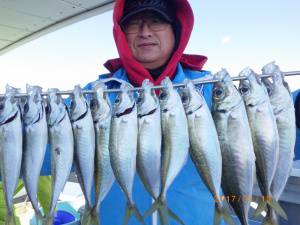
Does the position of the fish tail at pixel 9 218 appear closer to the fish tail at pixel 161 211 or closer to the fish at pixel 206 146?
the fish tail at pixel 161 211

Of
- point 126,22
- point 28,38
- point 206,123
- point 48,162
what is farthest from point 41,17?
point 206,123

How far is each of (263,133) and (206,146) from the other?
29cm

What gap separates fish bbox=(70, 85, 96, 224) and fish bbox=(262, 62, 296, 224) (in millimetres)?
930

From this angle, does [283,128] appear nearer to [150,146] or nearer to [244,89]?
[244,89]

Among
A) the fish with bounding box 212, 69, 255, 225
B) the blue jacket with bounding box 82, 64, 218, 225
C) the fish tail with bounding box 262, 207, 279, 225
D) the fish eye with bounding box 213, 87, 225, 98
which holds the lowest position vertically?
the blue jacket with bounding box 82, 64, 218, 225

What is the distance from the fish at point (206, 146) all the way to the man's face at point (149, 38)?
956mm

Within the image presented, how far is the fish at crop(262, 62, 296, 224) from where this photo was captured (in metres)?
1.56

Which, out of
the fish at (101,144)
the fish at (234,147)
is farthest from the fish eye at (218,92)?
the fish at (101,144)

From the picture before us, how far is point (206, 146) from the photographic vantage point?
1.55 m

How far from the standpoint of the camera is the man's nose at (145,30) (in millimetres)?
2400

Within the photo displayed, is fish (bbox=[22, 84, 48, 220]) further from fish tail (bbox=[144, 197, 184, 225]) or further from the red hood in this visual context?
the red hood

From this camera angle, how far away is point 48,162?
218 cm

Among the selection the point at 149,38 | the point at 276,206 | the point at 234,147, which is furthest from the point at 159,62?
the point at 276,206

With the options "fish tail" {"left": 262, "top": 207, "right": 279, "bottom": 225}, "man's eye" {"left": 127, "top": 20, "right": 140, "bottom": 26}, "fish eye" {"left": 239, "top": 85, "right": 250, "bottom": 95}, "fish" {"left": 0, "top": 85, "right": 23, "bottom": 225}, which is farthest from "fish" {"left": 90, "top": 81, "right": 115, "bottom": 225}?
"man's eye" {"left": 127, "top": 20, "right": 140, "bottom": 26}
